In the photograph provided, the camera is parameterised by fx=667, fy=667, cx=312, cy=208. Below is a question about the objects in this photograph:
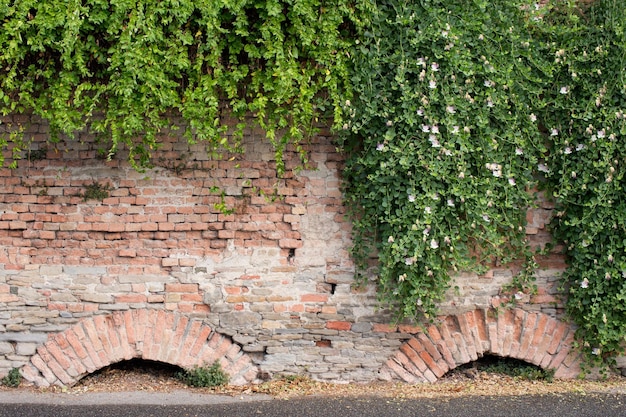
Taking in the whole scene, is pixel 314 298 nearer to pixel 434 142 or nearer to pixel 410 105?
pixel 434 142

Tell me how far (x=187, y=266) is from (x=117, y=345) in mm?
832

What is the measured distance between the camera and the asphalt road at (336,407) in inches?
186

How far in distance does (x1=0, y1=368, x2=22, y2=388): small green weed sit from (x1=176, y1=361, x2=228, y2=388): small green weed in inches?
51.0

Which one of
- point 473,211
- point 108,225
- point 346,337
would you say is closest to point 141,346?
point 108,225

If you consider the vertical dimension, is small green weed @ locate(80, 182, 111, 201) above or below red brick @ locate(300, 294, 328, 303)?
above

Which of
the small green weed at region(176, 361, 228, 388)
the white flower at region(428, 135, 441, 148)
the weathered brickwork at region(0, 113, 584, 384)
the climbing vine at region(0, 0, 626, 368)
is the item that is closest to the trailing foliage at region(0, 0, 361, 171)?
the climbing vine at region(0, 0, 626, 368)

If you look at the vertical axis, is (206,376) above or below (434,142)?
below

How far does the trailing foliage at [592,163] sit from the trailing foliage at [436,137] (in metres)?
0.24

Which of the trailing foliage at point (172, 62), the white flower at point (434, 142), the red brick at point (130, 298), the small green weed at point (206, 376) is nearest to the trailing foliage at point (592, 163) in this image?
the white flower at point (434, 142)

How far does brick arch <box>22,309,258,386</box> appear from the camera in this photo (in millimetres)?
5324

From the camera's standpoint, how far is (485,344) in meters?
5.52

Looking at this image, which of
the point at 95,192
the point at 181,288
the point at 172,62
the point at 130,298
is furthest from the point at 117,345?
the point at 172,62

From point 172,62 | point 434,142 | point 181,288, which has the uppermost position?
point 172,62

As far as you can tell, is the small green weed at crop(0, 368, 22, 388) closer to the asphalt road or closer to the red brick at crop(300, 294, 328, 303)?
the asphalt road
